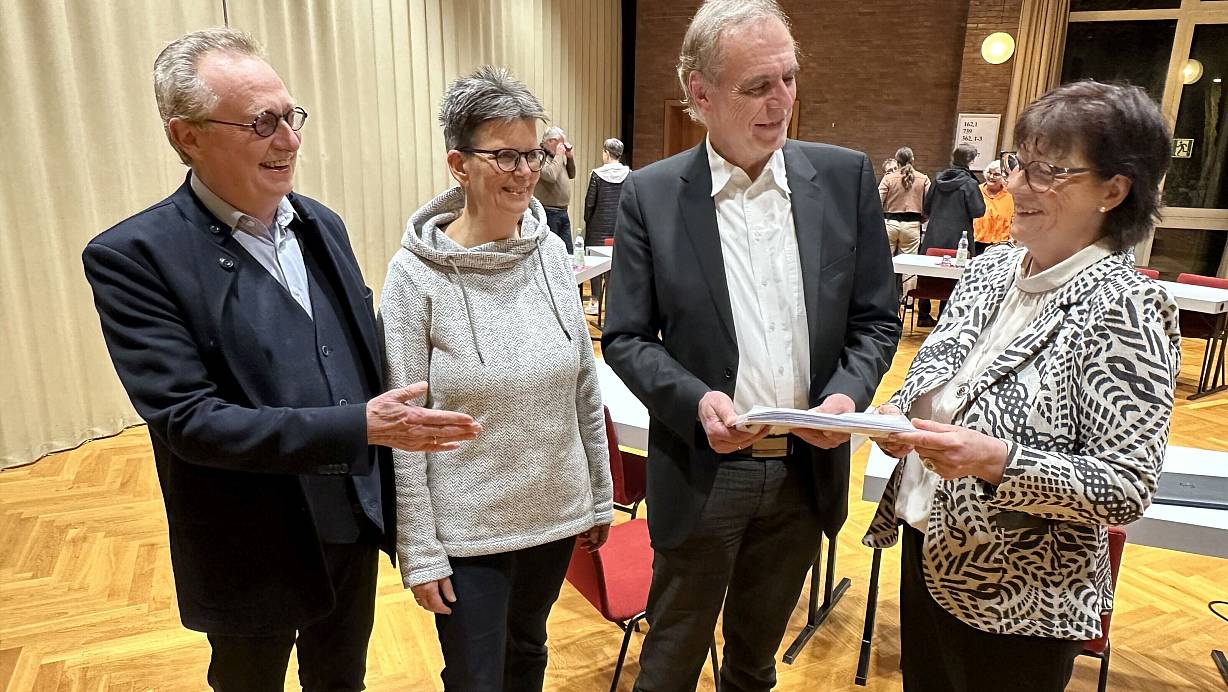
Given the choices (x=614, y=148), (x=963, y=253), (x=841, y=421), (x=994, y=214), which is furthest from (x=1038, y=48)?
(x=841, y=421)

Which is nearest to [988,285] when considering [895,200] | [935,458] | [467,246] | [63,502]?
[935,458]

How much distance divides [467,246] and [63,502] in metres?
3.53

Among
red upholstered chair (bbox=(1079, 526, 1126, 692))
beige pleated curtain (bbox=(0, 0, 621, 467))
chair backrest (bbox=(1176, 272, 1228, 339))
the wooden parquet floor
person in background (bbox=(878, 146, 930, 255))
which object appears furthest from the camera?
person in background (bbox=(878, 146, 930, 255))

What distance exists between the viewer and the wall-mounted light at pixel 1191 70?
9172 millimetres

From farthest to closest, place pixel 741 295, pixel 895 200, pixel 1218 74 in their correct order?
1. pixel 1218 74
2. pixel 895 200
3. pixel 741 295

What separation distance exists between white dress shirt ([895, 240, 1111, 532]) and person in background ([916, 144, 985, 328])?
671 cm

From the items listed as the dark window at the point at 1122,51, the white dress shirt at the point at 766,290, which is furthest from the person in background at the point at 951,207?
the white dress shirt at the point at 766,290

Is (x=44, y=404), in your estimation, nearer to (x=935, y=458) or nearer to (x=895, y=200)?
(x=935, y=458)

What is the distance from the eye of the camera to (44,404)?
4.48 m

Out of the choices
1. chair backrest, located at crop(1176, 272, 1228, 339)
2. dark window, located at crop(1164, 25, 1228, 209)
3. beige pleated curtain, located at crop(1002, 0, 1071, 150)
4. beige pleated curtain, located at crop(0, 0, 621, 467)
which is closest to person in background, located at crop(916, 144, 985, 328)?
beige pleated curtain, located at crop(1002, 0, 1071, 150)

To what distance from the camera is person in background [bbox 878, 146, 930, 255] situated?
8.38 metres

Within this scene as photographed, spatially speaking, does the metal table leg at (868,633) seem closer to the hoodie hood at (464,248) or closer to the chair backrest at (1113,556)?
the chair backrest at (1113,556)

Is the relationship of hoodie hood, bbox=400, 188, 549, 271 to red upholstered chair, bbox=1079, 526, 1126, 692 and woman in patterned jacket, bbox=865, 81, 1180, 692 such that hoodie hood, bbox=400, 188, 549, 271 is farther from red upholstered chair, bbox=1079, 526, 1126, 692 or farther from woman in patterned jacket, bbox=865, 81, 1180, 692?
red upholstered chair, bbox=1079, 526, 1126, 692

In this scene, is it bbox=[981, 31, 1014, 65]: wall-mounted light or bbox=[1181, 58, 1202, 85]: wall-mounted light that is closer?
bbox=[1181, 58, 1202, 85]: wall-mounted light
